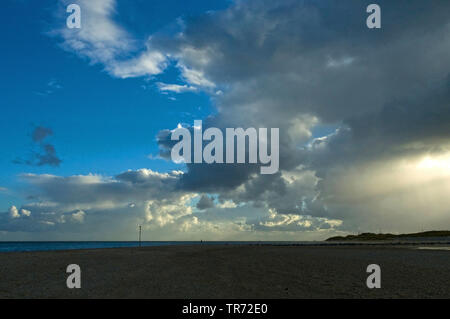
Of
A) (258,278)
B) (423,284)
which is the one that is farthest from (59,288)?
(423,284)

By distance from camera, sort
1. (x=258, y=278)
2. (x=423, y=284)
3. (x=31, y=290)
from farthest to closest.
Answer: (x=258, y=278) < (x=423, y=284) < (x=31, y=290)

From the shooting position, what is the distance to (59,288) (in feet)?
74.1

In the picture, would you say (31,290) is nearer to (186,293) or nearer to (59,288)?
(59,288)
